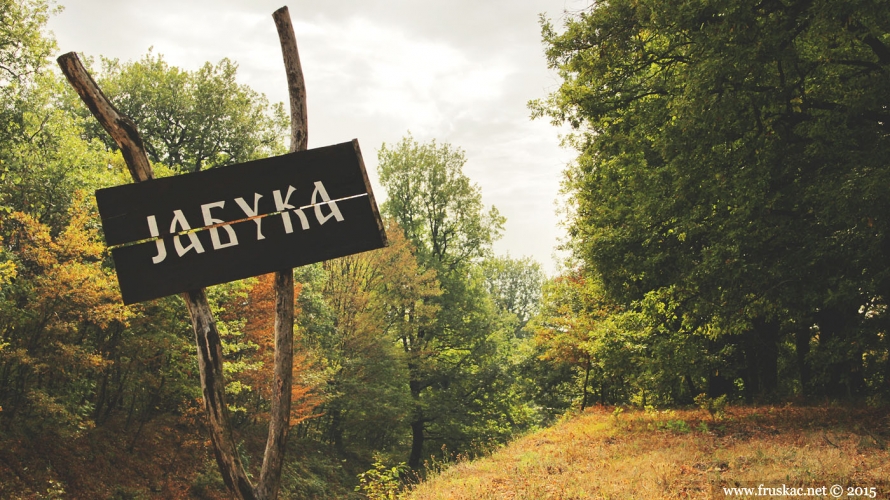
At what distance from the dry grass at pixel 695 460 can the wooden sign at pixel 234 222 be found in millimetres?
5650

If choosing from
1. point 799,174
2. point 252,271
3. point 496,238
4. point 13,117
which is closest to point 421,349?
point 496,238

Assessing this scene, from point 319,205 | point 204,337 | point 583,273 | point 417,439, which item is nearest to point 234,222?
point 319,205

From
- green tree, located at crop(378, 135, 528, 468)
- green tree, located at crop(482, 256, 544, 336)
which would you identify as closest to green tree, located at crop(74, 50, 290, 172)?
green tree, located at crop(378, 135, 528, 468)

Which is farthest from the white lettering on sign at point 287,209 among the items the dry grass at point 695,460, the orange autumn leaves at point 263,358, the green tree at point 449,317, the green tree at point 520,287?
the green tree at point 520,287

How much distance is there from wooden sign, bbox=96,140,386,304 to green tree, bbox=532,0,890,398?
7628 millimetres

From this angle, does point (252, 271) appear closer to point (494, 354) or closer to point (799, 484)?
point (799, 484)

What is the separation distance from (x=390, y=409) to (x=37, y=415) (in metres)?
13.5

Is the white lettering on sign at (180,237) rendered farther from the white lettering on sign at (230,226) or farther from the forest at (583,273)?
the forest at (583,273)

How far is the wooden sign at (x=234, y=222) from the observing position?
2.91m

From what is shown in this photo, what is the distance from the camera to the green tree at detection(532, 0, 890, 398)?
822 cm

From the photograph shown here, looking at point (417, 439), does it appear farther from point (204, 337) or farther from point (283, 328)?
point (204, 337)

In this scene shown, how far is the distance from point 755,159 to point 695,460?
5.25m

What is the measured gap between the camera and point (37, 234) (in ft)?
40.7

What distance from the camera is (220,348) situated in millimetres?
3361
